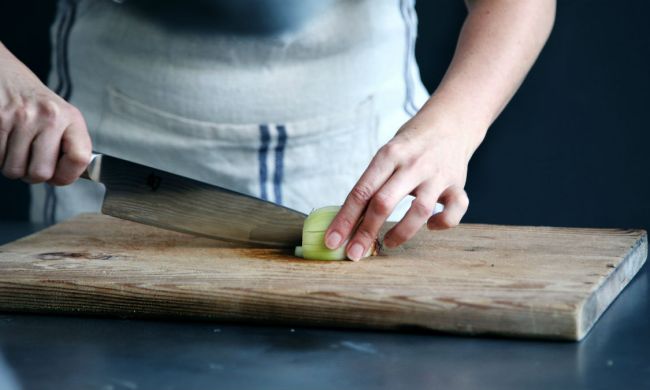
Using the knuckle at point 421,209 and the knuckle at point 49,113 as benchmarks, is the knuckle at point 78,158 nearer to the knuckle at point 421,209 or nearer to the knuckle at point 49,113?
the knuckle at point 49,113

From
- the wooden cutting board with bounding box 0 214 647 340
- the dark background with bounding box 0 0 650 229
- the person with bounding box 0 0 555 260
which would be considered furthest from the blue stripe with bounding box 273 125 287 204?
the dark background with bounding box 0 0 650 229

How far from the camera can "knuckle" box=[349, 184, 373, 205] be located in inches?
44.1

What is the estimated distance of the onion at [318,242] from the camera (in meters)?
1.12

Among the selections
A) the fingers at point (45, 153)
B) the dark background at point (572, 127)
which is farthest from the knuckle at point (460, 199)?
the dark background at point (572, 127)

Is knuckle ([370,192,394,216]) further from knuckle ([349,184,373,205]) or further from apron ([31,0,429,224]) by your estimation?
apron ([31,0,429,224])

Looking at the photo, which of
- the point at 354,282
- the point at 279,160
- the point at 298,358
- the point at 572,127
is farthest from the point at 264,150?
the point at 572,127

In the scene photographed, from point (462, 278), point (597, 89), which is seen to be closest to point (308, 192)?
point (462, 278)

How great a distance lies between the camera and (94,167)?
1.17 meters

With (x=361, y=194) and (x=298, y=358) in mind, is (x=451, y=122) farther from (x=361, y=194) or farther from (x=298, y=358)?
(x=298, y=358)

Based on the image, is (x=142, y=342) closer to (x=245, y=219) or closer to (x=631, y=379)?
(x=245, y=219)

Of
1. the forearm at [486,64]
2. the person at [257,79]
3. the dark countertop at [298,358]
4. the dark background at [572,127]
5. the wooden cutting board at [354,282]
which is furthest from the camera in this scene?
the dark background at [572,127]

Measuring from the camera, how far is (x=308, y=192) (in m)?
1.47

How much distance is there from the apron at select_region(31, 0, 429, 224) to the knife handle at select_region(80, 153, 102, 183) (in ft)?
0.87

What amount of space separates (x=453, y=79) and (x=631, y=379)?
55cm
